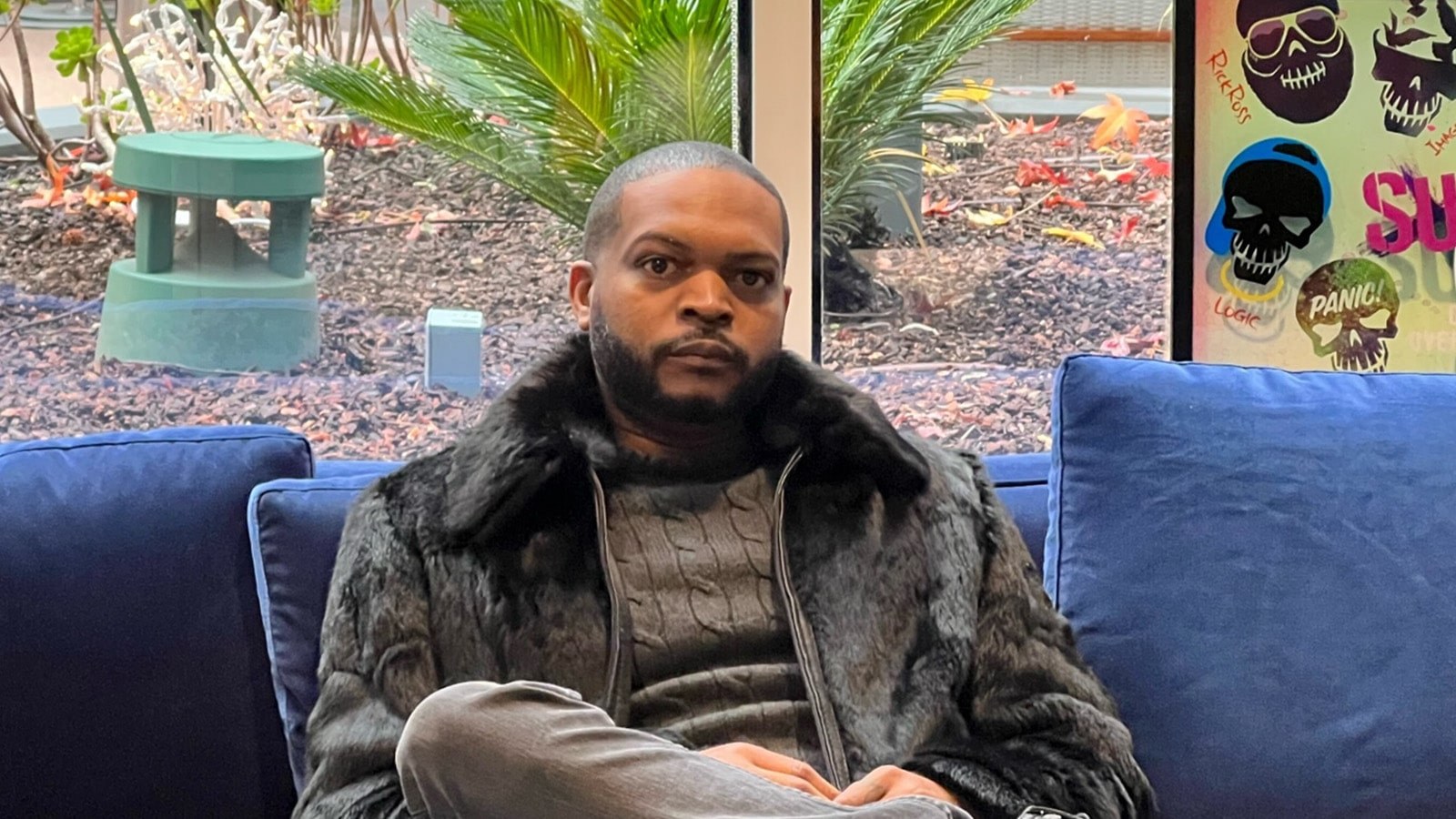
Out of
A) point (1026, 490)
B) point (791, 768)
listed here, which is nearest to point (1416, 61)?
point (1026, 490)

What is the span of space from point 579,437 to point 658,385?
0.11m

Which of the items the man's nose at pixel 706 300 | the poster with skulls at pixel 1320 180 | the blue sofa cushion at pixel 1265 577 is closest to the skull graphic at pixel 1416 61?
the poster with skulls at pixel 1320 180

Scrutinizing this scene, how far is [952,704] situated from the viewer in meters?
1.72

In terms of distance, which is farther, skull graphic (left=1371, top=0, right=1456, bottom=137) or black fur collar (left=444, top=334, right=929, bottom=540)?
skull graphic (left=1371, top=0, right=1456, bottom=137)

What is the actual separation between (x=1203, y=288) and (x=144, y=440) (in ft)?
5.93

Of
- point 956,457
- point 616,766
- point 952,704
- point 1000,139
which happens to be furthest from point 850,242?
point 616,766

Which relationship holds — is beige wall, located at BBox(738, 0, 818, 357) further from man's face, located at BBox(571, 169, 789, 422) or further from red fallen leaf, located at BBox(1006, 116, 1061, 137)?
man's face, located at BBox(571, 169, 789, 422)

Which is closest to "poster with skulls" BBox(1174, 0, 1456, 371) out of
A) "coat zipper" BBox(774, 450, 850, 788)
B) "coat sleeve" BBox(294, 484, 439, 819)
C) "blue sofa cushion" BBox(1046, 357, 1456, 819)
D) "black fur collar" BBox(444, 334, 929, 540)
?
"blue sofa cushion" BBox(1046, 357, 1456, 819)

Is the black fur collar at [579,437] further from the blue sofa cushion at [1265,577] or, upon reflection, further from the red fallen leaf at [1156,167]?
the red fallen leaf at [1156,167]

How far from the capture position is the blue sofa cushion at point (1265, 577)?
182cm

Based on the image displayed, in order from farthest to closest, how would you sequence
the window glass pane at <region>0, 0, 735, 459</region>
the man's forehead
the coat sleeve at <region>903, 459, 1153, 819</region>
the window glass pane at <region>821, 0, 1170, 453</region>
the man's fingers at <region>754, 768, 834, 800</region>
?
the window glass pane at <region>821, 0, 1170, 453</region>, the window glass pane at <region>0, 0, 735, 459</region>, the man's forehead, the coat sleeve at <region>903, 459, 1153, 819</region>, the man's fingers at <region>754, 768, 834, 800</region>

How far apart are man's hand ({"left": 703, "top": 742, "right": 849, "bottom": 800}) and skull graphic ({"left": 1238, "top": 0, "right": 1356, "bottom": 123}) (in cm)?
177

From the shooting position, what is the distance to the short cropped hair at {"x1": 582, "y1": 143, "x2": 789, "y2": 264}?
6.06 feet

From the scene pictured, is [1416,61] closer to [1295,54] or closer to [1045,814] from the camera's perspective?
[1295,54]
